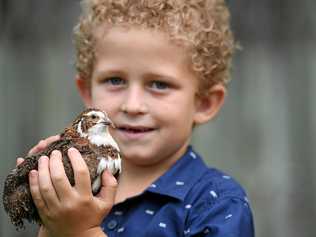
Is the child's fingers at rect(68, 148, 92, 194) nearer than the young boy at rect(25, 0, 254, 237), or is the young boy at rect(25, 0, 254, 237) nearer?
the child's fingers at rect(68, 148, 92, 194)

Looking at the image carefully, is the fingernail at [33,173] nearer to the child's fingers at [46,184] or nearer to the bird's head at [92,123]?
the child's fingers at [46,184]

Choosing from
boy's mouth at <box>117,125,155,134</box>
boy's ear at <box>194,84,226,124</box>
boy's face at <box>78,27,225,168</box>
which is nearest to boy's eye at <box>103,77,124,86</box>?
boy's face at <box>78,27,225,168</box>

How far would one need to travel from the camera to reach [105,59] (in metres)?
2.29

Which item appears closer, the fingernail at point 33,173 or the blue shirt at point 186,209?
the fingernail at point 33,173

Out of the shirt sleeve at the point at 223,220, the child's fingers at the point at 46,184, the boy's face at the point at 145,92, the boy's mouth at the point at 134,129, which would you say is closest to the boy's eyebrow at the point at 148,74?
the boy's face at the point at 145,92

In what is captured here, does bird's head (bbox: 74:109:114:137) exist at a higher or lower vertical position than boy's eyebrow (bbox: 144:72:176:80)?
lower

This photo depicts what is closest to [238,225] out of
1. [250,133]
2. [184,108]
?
[184,108]

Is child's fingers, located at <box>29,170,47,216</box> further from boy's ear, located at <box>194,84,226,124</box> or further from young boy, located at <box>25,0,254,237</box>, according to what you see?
boy's ear, located at <box>194,84,226,124</box>

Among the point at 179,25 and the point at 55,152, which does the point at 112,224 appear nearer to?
the point at 55,152

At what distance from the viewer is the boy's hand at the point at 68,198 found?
5.98 feet

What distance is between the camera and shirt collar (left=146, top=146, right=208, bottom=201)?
2.15m

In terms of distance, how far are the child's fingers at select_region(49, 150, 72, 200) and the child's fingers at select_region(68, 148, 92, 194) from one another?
23mm

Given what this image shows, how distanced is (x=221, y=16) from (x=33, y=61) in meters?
1.40

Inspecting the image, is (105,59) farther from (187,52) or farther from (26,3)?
(26,3)
